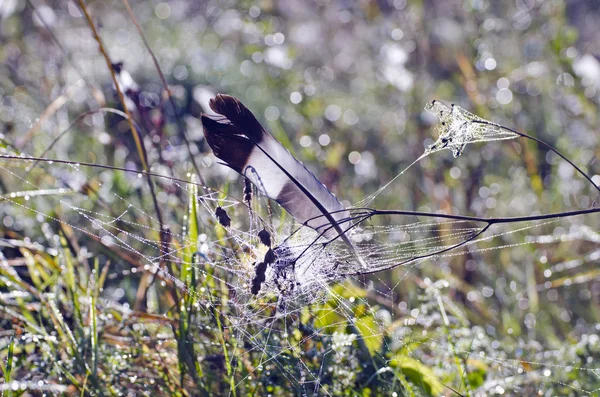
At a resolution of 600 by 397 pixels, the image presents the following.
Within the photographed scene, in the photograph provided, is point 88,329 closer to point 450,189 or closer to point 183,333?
point 183,333

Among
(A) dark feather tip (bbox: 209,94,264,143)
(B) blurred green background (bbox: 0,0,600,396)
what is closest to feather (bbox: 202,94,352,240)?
(A) dark feather tip (bbox: 209,94,264,143)

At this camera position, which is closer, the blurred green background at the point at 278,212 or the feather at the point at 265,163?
the feather at the point at 265,163

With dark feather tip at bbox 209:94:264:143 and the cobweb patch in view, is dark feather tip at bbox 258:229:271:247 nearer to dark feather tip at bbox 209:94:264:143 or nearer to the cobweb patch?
dark feather tip at bbox 209:94:264:143

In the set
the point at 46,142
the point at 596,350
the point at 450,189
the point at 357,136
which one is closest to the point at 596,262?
the point at 450,189

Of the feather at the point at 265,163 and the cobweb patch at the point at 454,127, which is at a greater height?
the cobweb patch at the point at 454,127

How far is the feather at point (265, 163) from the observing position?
A: 132 centimetres

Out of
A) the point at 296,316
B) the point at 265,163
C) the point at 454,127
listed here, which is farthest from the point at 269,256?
the point at 454,127

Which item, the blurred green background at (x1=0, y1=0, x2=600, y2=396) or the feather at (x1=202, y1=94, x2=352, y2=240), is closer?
the feather at (x1=202, y1=94, x2=352, y2=240)

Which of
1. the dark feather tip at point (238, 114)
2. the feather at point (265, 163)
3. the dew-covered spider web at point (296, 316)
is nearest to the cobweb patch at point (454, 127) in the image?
the dew-covered spider web at point (296, 316)

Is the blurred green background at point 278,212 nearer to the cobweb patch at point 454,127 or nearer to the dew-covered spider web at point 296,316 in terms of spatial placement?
the dew-covered spider web at point 296,316

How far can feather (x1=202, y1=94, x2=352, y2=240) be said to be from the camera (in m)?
1.32

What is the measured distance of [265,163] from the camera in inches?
54.7

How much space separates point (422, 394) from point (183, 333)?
56cm

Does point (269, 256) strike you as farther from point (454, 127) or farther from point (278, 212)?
point (278, 212)
